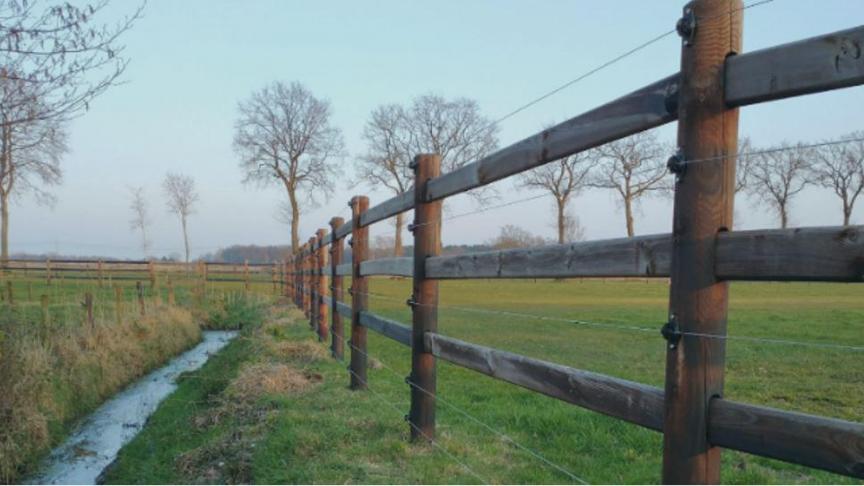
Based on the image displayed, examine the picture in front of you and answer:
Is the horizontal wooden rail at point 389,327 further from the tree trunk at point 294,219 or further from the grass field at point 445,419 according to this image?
the tree trunk at point 294,219

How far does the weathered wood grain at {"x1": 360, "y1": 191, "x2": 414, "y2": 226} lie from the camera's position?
539 cm

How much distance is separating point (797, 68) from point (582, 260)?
1.10 metres

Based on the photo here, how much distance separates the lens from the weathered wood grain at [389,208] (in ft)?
17.7

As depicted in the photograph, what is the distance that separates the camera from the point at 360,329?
693 centimetres

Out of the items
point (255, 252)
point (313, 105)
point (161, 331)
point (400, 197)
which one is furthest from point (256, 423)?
point (255, 252)

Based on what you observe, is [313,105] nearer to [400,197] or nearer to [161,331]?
[161,331]

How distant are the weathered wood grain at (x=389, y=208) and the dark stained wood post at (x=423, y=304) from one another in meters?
0.30

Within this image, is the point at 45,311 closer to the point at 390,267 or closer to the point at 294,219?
the point at 390,267

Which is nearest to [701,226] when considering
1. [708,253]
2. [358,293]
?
[708,253]

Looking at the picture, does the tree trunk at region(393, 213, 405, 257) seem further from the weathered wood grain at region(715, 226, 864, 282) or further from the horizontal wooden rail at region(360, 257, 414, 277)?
the weathered wood grain at region(715, 226, 864, 282)

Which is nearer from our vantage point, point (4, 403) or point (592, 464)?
point (592, 464)

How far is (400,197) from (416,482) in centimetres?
247

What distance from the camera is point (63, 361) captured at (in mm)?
9875

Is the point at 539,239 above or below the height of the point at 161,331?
above
